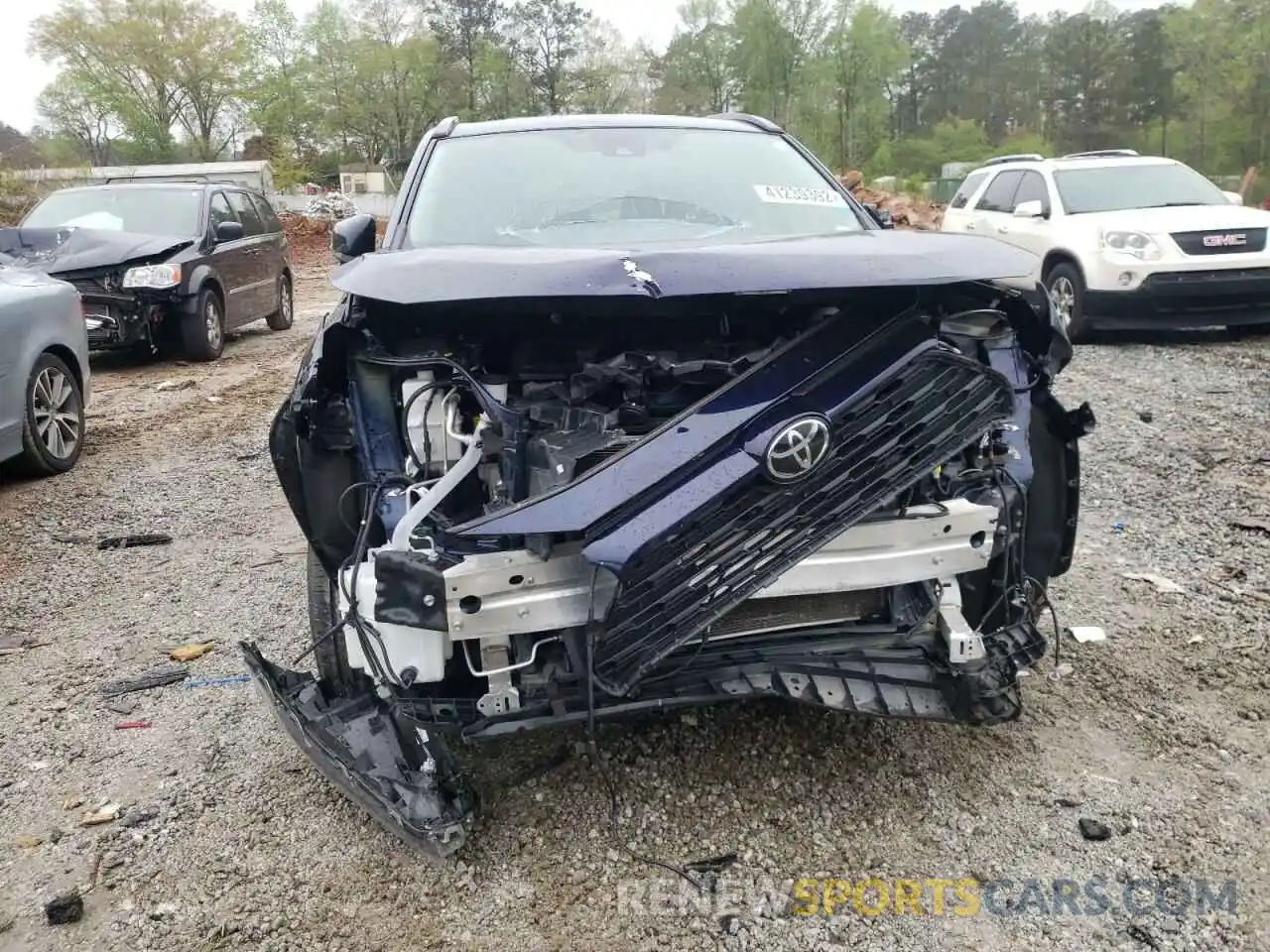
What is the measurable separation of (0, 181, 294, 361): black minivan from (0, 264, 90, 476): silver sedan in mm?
2667

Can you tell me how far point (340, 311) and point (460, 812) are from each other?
1351mm

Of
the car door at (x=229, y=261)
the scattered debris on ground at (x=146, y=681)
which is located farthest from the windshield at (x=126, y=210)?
the scattered debris on ground at (x=146, y=681)

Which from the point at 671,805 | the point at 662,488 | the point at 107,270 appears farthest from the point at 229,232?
the point at 662,488

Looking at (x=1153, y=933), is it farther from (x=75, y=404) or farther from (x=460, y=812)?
(x=75, y=404)

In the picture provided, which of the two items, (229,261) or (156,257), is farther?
(229,261)

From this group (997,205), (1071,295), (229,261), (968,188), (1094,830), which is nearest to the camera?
(1094,830)

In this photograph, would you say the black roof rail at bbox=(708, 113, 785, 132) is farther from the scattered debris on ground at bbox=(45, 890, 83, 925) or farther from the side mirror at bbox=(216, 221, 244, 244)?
the side mirror at bbox=(216, 221, 244, 244)

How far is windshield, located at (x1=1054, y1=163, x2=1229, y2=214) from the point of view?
30.2 feet

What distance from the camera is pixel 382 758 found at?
2.51 meters

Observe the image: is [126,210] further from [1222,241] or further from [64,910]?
[1222,241]

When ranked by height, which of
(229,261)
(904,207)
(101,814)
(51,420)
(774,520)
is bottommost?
(101,814)

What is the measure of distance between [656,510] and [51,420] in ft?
16.6

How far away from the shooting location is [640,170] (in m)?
3.82

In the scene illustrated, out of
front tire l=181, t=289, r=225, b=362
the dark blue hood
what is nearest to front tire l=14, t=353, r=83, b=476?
front tire l=181, t=289, r=225, b=362
